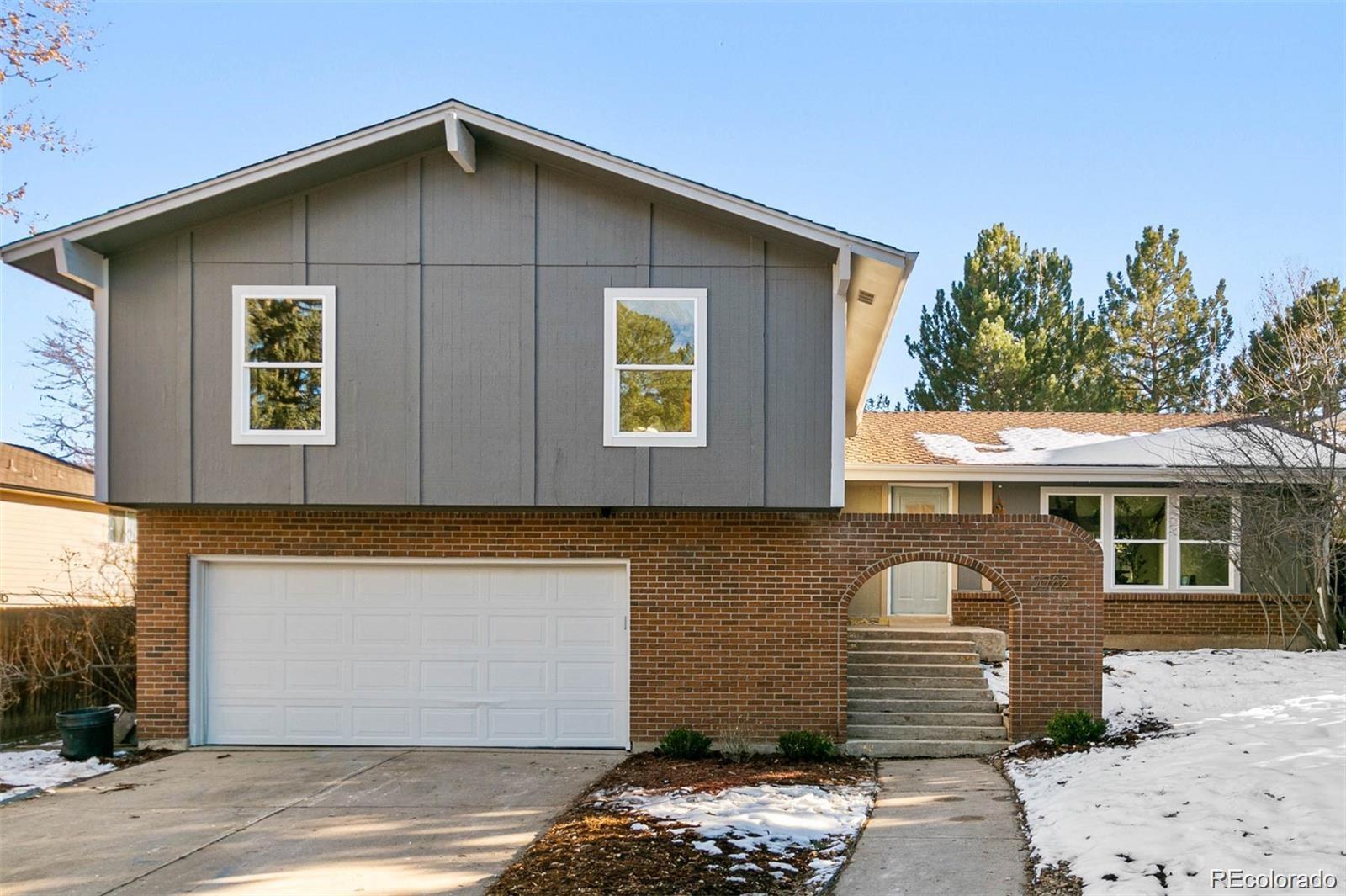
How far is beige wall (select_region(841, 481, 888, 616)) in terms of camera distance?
17.0 m

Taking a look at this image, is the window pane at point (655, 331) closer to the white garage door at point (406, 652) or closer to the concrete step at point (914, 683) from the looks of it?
the white garage door at point (406, 652)

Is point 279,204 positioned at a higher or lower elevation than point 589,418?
higher

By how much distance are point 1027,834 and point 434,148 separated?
8698 millimetres

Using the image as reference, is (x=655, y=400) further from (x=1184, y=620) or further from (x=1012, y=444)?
(x=1184, y=620)

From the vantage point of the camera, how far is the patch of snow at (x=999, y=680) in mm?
12016

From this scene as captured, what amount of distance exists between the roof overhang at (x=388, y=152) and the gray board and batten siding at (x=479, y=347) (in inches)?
11.6

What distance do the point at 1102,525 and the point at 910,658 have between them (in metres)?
5.69

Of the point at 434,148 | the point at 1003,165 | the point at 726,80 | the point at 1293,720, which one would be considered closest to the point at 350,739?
the point at 434,148

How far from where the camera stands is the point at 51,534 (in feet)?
54.4

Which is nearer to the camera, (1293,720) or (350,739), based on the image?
(1293,720)

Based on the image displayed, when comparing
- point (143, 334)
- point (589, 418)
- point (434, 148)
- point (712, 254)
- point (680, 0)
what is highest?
point (680, 0)

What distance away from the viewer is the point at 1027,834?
7.93 metres

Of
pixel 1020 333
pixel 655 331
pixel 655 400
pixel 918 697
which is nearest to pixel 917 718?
pixel 918 697

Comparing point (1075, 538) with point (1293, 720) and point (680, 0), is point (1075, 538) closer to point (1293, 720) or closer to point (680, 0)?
point (1293, 720)
